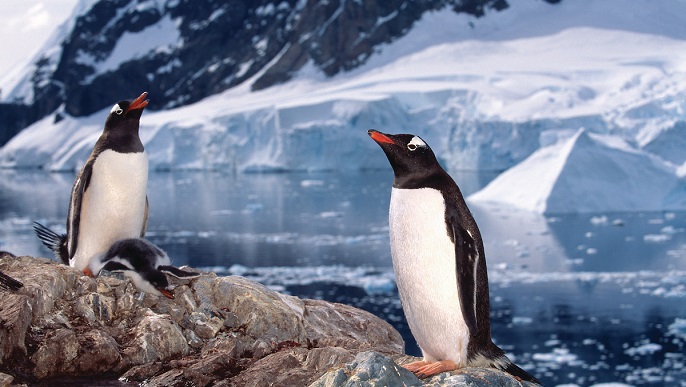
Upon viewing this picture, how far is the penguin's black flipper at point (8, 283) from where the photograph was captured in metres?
3.54

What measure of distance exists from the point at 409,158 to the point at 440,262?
39 centimetres

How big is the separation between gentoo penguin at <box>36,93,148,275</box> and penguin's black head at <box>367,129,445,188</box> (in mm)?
1558

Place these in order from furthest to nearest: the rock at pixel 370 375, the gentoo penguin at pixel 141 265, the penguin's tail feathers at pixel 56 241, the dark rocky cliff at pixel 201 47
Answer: the dark rocky cliff at pixel 201 47, the penguin's tail feathers at pixel 56 241, the gentoo penguin at pixel 141 265, the rock at pixel 370 375

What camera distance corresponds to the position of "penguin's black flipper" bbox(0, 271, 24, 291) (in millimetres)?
3545

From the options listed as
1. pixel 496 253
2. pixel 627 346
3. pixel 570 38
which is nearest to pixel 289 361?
pixel 627 346

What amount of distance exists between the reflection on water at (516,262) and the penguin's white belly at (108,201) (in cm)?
704

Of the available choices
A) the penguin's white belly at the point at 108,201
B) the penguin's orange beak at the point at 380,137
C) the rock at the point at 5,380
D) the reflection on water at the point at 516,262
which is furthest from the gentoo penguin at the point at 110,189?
the reflection on water at the point at 516,262

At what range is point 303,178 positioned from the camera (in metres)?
36.3

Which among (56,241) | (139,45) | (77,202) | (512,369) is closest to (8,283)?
(77,202)

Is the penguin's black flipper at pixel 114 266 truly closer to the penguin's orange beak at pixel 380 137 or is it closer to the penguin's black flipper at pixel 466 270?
the penguin's orange beak at pixel 380 137

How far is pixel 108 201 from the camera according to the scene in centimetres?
418

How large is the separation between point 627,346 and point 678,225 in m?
10.0

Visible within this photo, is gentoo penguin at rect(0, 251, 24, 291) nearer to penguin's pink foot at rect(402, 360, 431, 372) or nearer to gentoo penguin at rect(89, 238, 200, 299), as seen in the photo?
gentoo penguin at rect(89, 238, 200, 299)

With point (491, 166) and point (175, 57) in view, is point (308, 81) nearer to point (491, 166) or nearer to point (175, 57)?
point (175, 57)
